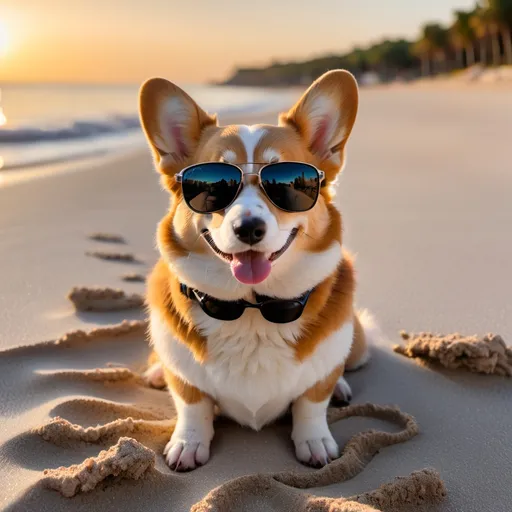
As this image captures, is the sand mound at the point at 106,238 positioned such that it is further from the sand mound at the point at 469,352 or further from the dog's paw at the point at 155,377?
the sand mound at the point at 469,352

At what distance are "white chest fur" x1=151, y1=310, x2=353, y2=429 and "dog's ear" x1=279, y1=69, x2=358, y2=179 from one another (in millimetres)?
750

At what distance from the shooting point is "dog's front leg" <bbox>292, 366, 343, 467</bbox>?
2018mm

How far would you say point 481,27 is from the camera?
44.2 metres

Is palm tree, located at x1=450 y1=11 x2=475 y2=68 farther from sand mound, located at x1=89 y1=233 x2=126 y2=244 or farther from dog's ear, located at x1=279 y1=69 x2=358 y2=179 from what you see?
dog's ear, located at x1=279 y1=69 x2=358 y2=179

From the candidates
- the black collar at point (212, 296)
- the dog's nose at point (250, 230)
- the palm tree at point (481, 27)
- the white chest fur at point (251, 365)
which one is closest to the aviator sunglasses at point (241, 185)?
the dog's nose at point (250, 230)

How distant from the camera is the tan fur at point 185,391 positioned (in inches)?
81.0

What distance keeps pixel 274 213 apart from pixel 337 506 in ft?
Result: 3.12

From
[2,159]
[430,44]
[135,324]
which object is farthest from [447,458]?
[430,44]

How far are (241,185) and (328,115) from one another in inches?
20.4

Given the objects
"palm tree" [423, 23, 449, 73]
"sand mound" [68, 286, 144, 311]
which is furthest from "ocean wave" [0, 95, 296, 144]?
"palm tree" [423, 23, 449, 73]

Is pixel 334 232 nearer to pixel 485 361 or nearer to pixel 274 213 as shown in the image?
pixel 274 213

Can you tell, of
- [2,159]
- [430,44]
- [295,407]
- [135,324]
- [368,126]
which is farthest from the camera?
[430,44]

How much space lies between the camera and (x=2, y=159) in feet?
24.7

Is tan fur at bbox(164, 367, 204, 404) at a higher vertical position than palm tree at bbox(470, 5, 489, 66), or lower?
lower
